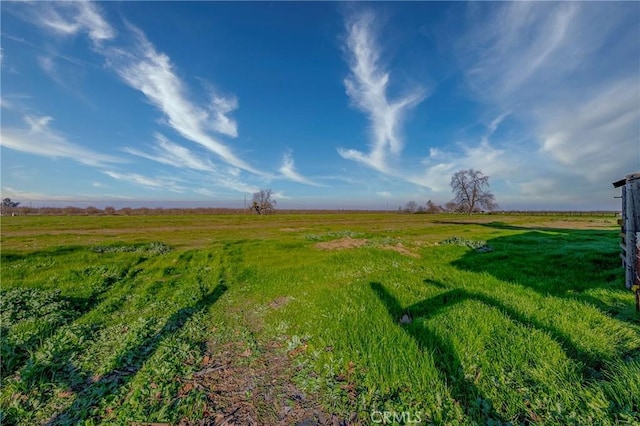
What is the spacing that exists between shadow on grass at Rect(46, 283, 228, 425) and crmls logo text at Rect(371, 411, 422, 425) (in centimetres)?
411

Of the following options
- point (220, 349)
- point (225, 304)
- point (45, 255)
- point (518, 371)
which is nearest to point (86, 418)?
point (220, 349)

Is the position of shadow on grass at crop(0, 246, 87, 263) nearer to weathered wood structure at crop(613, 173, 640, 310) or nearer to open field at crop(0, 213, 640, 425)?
open field at crop(0, 213, 640, 425)

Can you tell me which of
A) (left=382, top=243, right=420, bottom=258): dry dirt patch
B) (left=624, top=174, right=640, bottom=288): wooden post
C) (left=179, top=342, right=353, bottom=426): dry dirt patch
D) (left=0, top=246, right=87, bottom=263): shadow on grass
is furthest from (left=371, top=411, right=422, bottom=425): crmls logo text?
(left=0, top=246, right=87, bottom=263): shadow on grass

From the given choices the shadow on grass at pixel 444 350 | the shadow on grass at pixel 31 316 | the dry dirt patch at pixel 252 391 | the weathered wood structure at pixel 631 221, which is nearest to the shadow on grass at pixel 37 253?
the shadow on grass at pixel 31 316

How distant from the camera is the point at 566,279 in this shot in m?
9.39

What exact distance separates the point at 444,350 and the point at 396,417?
1.82 m

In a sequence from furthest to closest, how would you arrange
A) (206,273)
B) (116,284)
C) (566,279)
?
(206,273)
(116,284)
(566,279)

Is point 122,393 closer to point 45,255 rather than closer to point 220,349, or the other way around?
point 220,349

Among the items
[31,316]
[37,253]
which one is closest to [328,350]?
[31,316]

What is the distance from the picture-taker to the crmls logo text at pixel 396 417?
352 centimetres

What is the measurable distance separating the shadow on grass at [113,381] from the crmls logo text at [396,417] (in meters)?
4.11

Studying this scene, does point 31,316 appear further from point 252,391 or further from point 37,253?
point 37,253

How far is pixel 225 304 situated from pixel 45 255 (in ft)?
49.8

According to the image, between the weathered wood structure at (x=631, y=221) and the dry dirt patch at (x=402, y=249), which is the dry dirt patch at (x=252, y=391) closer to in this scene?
the weathered wood structure at (x=631, y=221)
